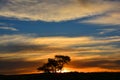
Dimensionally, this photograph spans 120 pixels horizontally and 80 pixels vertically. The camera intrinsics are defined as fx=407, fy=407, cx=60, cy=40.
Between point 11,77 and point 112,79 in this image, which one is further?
point 11,77

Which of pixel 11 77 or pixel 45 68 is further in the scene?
pixel 45 68

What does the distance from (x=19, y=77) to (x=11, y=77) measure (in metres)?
1.78

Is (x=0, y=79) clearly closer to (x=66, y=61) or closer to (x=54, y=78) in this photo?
(x=54, y=78)

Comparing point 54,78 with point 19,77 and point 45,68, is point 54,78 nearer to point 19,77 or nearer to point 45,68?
point 19,77

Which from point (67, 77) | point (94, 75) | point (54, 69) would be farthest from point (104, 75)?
point (54, 69)

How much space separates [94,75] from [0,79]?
1805 centimetres

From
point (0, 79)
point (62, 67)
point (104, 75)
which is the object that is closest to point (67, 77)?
point (104, 75)

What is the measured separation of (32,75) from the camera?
82.4 metres

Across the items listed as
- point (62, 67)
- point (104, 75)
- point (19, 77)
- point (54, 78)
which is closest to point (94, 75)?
point (104, 75)

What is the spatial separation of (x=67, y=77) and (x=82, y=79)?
3.75m

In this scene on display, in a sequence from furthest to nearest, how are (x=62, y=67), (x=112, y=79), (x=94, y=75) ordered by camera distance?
1. (x=62, y=67)
2. (x=94, y=75)
3. (x=112, y=79)

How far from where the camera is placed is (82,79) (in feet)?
242

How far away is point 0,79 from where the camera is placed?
77750 millimetres

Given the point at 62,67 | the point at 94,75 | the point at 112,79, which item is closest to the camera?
the point at 112,79
